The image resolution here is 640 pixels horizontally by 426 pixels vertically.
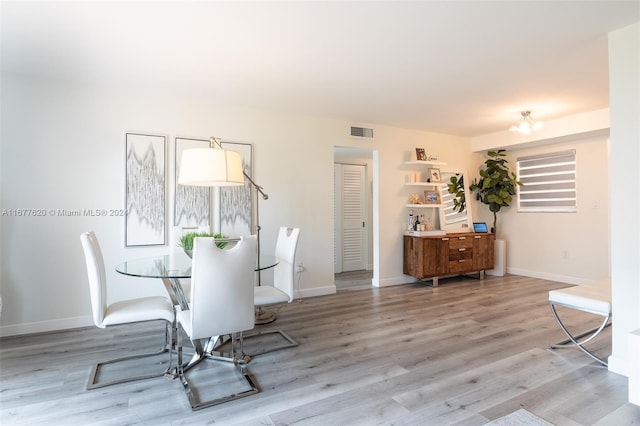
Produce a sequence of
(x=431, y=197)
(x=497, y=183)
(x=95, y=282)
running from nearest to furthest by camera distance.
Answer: (x=95, y=282), (x=431, y=197), (x=497, y=183)

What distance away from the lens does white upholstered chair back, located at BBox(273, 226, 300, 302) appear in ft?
10.0

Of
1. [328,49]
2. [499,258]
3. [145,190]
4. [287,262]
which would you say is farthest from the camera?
[499,258]

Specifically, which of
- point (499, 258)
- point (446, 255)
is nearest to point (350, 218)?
point (446, 255)

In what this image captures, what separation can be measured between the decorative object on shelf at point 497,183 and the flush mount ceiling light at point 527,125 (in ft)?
3.87

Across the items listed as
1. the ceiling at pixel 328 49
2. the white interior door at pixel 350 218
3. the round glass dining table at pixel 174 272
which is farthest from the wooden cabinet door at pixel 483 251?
the round glass dining table at pixel 174 272

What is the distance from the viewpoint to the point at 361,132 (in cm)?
502

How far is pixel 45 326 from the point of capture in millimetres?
3318

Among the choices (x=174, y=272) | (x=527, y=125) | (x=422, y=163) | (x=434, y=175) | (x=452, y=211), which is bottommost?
(x=174, y=272)

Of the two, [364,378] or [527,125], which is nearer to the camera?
[364,378]

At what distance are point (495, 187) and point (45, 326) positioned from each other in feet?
20.8

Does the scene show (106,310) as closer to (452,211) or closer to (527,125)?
(527,125)

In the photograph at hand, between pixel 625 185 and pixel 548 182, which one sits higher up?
pixel 548 182

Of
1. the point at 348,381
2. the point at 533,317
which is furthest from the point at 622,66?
the point at 348,381

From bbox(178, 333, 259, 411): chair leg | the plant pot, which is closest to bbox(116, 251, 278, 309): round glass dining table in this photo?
bbox(178, 333, 259, 411): chair leg
